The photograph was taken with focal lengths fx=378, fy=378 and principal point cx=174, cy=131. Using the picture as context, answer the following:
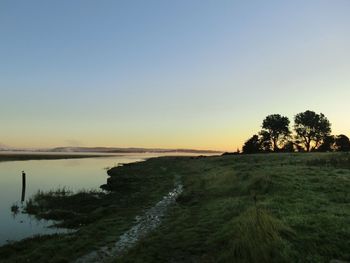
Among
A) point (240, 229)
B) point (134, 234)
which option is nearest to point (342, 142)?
point (134, 234)

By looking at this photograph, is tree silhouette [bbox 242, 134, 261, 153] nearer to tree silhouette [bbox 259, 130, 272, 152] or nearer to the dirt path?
tree silhouette [bbox 259, 130, 272, 152]

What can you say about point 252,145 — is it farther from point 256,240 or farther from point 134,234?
point 256,240

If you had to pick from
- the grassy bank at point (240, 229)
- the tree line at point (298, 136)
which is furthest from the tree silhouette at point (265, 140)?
the grassy bank at point (240, 229)

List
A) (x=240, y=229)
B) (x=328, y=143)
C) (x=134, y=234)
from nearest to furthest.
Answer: (x=240, y=229)
(x=134, y=234)
(x=328, y=143)

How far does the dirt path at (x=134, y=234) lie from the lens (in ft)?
57.3

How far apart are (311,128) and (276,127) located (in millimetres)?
12933

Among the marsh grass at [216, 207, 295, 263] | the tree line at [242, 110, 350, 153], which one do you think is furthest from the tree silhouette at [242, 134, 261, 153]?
the marsh grass at [216, 207, 295, 263]

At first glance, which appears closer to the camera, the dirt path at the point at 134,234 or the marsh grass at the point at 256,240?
the marsh grass at the point at 256,240

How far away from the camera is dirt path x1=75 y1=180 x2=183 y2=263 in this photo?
57.3 ft

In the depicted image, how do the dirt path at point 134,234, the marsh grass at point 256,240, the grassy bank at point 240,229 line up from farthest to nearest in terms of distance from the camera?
the dirt path at point 134,234 < the grassy bank at point 240,229 < the marsh grass at point 256,240

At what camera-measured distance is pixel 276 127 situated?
14688cm

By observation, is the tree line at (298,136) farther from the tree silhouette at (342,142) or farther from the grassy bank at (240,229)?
the grassy bank at (240,229)

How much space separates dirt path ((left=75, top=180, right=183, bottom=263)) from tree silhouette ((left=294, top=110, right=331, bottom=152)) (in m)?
122

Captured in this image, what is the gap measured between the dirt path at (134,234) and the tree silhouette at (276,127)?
4746 inches
